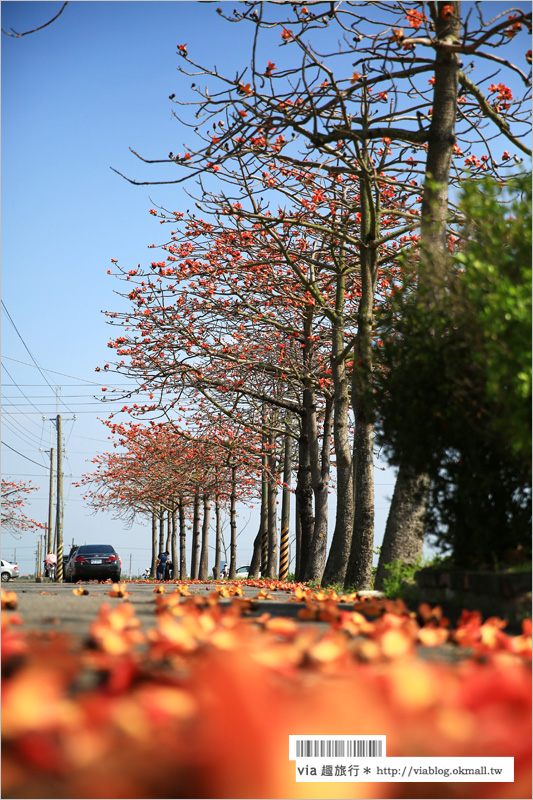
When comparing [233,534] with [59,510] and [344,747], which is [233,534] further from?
[344,747]

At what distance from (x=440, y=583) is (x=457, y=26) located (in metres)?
6.16

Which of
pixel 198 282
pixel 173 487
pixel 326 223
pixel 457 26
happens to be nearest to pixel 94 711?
pixel 457 26

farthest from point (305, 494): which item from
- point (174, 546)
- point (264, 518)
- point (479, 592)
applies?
point (174, 546)

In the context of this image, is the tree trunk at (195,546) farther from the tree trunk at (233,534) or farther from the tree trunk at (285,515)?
the tree trunk at (285,515)

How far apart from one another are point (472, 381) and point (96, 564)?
2667 cm

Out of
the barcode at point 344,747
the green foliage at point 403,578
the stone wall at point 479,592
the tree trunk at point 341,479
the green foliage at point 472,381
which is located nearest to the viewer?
the barcode at point 344,747

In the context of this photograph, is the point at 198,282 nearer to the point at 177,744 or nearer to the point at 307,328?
the point at 307,328

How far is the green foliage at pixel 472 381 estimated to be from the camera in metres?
3.90

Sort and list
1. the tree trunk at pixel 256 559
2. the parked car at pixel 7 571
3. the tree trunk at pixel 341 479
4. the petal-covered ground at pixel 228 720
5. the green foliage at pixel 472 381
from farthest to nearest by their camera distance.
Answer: the parked car at pixel 7 571 < the tree trunk at pixel 256 559 < the tree trunk at pixel 341 479 < the green foliage at pixel 472 381 < the petal-covered ground at pixel 228 720

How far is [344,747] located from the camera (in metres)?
→ 1.70

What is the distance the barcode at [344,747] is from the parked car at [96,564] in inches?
1131

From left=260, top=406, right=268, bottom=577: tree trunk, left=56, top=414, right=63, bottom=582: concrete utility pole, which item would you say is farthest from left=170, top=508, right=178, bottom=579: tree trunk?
left=260, top=406, right=268, bottom=577: tree trunk

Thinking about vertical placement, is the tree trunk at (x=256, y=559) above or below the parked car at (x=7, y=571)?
above

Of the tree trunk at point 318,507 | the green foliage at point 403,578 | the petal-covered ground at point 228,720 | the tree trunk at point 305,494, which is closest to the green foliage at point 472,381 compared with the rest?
the green foliage at point 403,578
